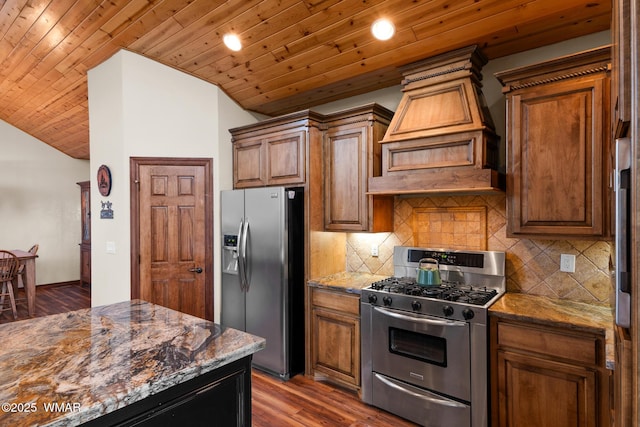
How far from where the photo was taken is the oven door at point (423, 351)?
2.35m

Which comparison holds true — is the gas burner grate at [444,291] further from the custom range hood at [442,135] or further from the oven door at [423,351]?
the custom range hood at [442,135]

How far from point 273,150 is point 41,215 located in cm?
603

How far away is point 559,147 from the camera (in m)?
2.22

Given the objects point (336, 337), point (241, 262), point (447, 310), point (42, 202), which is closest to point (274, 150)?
point (241, 262)

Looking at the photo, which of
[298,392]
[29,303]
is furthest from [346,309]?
[29,303]

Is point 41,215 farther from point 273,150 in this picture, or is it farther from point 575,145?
point 575,145

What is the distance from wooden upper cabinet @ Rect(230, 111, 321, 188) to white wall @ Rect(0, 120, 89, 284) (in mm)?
5331

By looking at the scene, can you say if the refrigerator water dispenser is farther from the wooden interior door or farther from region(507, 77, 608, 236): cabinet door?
region(507, 77, 608, 236): cabinet door

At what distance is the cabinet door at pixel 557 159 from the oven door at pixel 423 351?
0.82 m

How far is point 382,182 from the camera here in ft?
9.41

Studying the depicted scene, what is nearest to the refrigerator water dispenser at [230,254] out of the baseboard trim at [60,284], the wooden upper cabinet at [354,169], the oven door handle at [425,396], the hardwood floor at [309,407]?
the wooden upper cabinet at [354,169]

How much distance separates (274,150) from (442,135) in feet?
5.21

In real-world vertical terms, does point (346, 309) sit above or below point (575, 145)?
below

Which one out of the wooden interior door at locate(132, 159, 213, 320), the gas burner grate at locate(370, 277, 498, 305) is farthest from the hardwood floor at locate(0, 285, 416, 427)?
the wooden interior door at locate(132, 159, 213, 320)
